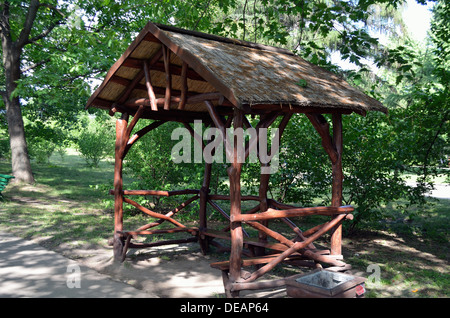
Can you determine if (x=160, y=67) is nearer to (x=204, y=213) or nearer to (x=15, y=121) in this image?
(x=204, y=213)

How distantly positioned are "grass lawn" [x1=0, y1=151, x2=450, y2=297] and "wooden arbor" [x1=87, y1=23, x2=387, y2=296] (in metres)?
1.34

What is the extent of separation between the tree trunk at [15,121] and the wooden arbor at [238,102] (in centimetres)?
1120

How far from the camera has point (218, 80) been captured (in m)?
5.20

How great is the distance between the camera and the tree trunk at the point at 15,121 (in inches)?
666

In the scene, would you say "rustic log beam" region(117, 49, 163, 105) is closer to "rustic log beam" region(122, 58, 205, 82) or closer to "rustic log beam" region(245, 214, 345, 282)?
"rustic log beam" region(122, 58, 205, 82)

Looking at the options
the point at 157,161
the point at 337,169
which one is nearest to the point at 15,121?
the point at 157,161

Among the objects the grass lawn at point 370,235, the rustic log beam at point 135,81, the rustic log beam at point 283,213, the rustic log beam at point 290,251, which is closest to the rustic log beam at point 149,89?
the rustic log beam at point 135,81

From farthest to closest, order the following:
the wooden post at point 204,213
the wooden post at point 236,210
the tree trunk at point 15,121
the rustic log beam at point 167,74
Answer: the tree trunk at point 15,121, the wooden post at point 204,213, the rustic log beam at point 167,74, the wooden post at point 236,210

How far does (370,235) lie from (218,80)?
6811 mm

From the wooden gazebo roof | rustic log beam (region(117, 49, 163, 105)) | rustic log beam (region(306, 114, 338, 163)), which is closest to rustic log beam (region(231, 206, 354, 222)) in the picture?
rustic log beam (region(306, 114, 338, 163))

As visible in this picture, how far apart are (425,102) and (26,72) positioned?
15653mm

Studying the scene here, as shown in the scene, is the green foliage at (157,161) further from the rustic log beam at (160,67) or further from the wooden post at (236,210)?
the wooden post at (236,210)

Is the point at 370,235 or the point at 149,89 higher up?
the point at 149,89

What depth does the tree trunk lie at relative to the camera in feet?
55.5
